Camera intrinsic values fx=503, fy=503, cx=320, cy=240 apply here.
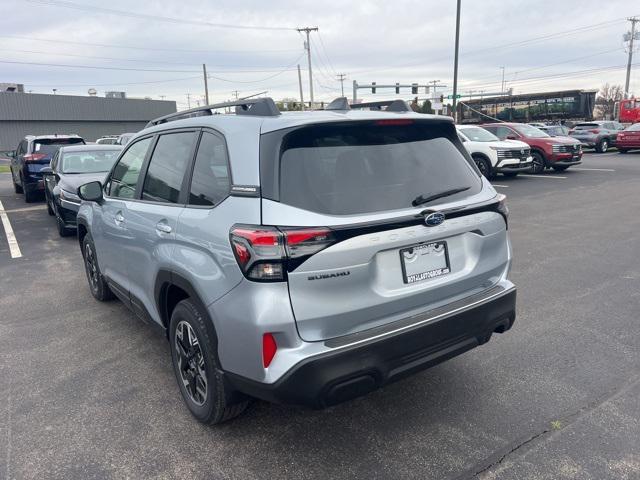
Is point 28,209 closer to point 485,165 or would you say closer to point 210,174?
point 210,174

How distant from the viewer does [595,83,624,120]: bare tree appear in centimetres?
6378

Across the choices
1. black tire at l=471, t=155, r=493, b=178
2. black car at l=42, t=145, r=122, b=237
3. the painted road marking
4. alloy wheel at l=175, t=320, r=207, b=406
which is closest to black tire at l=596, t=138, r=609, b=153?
black tire at l=471, t=155, r=493, b=178

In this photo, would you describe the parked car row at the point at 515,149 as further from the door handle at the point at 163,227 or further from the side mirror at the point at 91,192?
the door handle at the point at 163,227

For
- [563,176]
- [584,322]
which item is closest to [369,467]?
[584,322]

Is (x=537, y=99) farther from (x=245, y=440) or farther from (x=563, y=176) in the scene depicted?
(x=245, y=440)

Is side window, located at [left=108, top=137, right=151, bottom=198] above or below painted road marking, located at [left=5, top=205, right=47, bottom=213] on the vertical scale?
above

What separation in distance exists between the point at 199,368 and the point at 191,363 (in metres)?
0.11


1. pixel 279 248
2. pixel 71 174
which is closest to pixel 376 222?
pixel 279 248

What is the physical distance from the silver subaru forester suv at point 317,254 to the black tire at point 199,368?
1cm

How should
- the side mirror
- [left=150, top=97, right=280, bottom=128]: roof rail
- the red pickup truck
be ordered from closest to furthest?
1. [left=150, top=97, right=280, bottom=128]: roof rail
2. the side mirror
3. the red pickup truck

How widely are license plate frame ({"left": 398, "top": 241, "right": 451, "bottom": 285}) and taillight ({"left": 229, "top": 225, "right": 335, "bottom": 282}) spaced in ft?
1.57

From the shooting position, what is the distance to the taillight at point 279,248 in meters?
2.31

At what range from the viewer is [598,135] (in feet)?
84.7

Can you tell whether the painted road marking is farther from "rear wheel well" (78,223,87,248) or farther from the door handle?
the door handle
